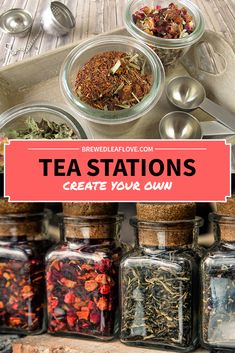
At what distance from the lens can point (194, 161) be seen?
0.79 m

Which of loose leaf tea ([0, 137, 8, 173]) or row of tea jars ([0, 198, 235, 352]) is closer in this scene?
row of tea jars ([0, 198, 235, 352])

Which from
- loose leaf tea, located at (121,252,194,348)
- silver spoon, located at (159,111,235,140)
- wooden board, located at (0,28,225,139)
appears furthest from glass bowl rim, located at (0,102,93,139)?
loose leaf tea, located at (121,252,194,348)

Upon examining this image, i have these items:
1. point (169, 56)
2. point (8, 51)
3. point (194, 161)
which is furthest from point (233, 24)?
point (8, 51)

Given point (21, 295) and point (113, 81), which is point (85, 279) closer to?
point (21, 295)

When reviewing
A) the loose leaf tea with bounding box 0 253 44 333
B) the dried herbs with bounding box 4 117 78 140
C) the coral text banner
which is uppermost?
the dried herbs with bounding box 4 117 78 140

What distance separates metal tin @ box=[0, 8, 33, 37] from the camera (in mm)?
836

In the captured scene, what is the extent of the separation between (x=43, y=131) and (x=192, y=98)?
0.73 ft

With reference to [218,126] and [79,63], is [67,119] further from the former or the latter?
[218,126]

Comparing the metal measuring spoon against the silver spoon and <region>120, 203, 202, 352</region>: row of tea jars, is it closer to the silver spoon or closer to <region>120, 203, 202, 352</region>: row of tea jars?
the silver spoon

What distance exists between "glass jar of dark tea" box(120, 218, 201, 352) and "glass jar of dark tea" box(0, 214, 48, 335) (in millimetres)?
131

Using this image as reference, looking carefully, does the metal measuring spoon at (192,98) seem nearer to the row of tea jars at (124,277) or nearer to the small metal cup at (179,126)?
the small metal cup at (179,126)

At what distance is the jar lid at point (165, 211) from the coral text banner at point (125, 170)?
0.03 metres

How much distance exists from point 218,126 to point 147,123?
10cm

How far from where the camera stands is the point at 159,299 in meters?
0.72
